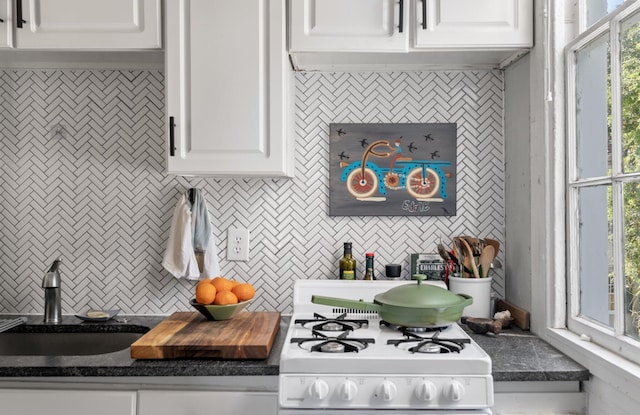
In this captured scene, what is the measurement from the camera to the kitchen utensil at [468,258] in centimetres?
198

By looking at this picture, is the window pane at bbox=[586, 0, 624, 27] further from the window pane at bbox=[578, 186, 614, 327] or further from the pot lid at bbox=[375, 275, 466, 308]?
the pot lid at bbox=[375, 275, 466, 308]

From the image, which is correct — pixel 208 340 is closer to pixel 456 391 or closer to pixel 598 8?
pixel 456 391

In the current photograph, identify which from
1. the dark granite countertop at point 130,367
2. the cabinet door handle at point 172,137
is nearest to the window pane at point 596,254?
the dark granite countertop at point 130,367

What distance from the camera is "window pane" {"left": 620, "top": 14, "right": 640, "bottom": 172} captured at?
134cm

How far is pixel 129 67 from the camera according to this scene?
2.20 m

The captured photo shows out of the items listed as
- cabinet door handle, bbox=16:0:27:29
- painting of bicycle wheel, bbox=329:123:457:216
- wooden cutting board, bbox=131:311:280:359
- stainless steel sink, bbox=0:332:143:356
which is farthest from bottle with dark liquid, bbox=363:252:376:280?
cabinet door handle, bbox=16:0:27:29

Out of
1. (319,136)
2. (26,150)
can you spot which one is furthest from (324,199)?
(26,150)

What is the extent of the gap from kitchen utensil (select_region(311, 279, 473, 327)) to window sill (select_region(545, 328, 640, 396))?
12.5 inches

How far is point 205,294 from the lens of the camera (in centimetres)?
183

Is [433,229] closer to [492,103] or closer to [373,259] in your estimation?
[373,259]

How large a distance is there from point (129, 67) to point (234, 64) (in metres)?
0.65

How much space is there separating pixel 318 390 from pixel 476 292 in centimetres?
88

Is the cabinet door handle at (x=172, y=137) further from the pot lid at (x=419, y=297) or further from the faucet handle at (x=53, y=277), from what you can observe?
the pot lid at (x=419, y=297)

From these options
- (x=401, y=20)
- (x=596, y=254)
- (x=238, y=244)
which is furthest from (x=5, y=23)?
(x=596, y=254)
